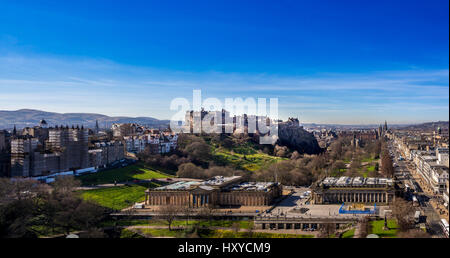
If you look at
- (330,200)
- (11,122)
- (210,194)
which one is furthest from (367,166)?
(11,122)

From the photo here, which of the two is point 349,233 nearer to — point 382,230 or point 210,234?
point 382,230

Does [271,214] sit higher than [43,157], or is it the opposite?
[43,157]

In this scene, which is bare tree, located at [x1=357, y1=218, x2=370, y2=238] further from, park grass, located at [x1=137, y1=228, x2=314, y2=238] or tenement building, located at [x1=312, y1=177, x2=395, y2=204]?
tenement building, located at [x1=312, y1=177, x2=395, y2=204]

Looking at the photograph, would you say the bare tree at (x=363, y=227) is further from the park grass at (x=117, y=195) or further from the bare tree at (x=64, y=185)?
the bare tree at (x=64, y=185)

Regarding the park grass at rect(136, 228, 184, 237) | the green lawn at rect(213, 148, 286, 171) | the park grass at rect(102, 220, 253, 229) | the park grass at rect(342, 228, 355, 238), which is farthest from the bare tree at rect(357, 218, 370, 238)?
the green lawn at rect(213, 148, 286, 171)

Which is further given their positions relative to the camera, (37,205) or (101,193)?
(101,193)

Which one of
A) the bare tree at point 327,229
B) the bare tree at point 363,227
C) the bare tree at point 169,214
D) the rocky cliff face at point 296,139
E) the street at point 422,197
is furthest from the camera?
the rocky cliff face at point 296,139

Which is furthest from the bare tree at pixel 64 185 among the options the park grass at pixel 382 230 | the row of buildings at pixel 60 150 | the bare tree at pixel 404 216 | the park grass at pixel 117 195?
the bare tree at pixel 404 216
